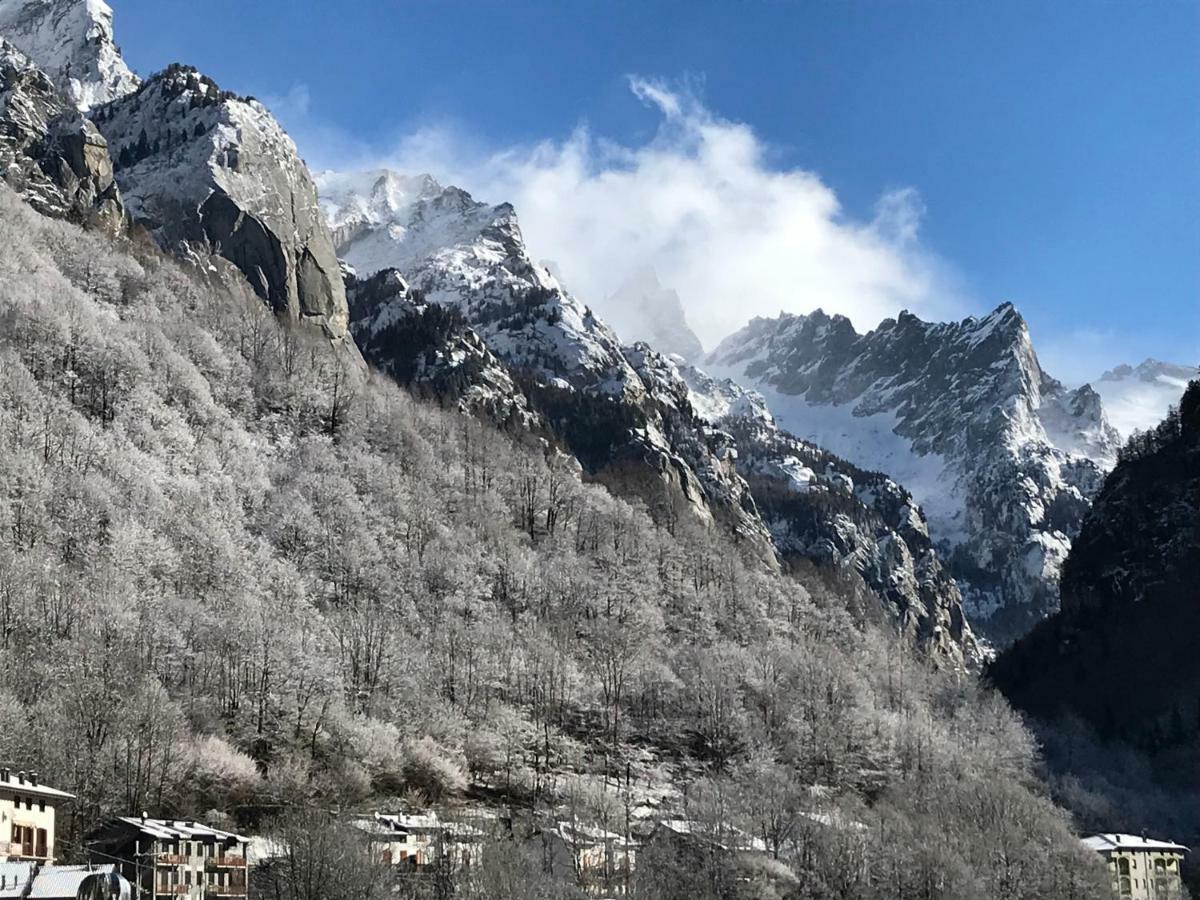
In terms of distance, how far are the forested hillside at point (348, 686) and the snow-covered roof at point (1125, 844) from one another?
5564 mm

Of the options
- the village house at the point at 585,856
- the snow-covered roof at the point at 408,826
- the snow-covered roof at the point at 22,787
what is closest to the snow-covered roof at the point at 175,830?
the snow-covered roof at the point at 22,787

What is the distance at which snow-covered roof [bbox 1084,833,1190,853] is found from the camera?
144500 millimetres

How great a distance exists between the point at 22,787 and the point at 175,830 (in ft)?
39.0

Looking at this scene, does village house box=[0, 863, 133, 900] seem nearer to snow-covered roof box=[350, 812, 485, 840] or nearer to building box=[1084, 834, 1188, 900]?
snow-covered roof box=[350, 812, 485, 840]

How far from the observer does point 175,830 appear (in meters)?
99.9

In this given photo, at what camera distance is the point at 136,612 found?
14725 centimetres

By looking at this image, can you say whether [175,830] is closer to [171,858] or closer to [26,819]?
[171,858]

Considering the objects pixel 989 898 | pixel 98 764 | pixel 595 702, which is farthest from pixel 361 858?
pixel 595 702

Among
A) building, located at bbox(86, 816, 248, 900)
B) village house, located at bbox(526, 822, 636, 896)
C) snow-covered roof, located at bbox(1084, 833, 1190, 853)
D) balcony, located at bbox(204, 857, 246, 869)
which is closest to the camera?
building, located at bbox(86, 816, 248, 900)

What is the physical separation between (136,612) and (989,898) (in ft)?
292

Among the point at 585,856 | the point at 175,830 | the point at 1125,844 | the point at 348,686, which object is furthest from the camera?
the point at 348,686

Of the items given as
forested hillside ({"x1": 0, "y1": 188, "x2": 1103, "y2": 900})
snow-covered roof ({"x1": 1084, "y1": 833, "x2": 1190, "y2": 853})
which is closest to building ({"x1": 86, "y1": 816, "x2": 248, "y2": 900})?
forested hillside ({"x1": 0, "y1": 188, "x2": 1103, "y2": 900})

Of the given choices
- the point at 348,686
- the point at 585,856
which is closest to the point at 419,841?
the point at 585,856

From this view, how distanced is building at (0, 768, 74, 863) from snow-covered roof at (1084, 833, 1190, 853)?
99143 millimetres
